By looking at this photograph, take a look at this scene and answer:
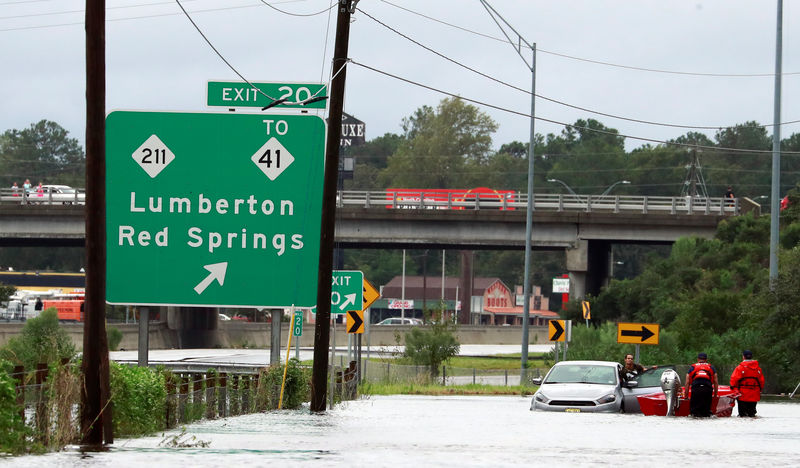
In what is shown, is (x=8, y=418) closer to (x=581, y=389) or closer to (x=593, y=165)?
(x=581, y=389)

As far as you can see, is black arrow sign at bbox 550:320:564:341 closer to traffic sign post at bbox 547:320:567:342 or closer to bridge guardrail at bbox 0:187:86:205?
traffic sign post at bbox 547:320:567:342

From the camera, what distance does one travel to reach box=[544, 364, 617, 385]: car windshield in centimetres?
2723

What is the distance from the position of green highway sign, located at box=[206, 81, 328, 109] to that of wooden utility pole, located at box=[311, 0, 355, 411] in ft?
5.64

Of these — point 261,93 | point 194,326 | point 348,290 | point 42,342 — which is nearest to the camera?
point 261,93

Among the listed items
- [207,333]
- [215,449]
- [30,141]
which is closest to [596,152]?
[30,141]

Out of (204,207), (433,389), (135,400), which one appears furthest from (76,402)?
(433,389)

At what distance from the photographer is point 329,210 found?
23.9 m

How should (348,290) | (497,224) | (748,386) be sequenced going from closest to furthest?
(748,386) → (348,290) → (497,224)

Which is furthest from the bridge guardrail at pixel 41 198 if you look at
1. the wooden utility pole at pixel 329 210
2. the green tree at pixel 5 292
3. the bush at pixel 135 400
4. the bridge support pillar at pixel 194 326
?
the bush at pixel 135 400

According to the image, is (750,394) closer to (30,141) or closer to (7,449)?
(7,449)

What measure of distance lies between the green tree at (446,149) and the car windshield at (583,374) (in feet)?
426

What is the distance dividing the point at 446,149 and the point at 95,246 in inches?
5790

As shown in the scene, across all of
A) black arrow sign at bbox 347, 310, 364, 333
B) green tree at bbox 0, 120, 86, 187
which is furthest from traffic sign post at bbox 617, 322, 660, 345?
green tree at bbox 0, 120, 86, 187

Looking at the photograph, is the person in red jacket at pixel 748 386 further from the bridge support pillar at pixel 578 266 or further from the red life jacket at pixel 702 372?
the bridge support pillar at pixel 578 266
